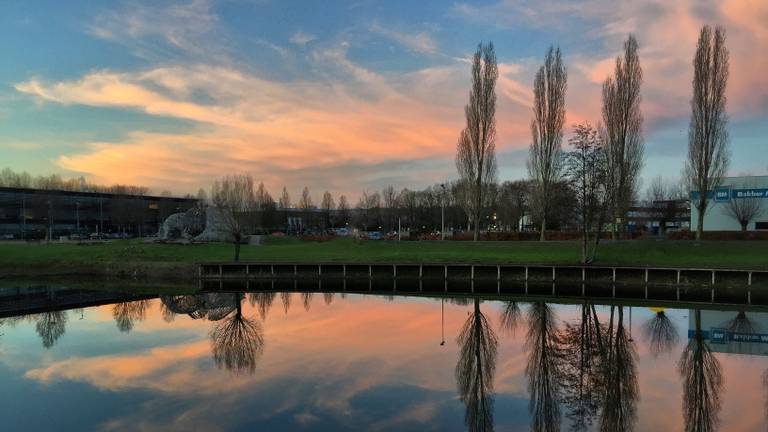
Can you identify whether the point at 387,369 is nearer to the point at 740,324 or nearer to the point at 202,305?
the point at 740,324

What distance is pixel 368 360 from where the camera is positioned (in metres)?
14.4

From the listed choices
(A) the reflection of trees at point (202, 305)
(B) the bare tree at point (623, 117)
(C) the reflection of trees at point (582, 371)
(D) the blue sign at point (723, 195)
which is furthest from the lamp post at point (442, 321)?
(D) the blue sign at point (723, 195)

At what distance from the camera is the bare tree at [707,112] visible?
41.0m

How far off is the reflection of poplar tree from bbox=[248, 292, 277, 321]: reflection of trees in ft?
16.6

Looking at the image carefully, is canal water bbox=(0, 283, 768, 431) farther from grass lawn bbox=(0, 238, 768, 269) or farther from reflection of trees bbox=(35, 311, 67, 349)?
grass lawn bbox=(0, 238, 768, 269)

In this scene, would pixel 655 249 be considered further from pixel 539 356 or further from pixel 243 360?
pixel 243 360

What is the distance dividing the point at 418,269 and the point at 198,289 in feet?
49.9

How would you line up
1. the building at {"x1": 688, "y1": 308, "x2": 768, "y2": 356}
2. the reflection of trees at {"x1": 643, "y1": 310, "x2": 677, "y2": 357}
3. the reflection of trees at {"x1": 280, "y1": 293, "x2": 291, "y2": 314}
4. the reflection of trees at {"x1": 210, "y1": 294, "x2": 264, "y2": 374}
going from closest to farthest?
1. the reflection of trees at {"x1": 210, "y1": 294, "x2": 264, "y2": 374}
2. the reflection of trees at {"x1": 643, "y1": 310, "x2": 677, "y2": 357}
3. the building at {"x1": 688, "y1": 308, "x2": 768, "y2": 356}
4. the reflection of trees at {"x1": 280, "y1": 293, "x2": 291, "y2": 314}

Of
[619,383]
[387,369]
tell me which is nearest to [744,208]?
[619,383]

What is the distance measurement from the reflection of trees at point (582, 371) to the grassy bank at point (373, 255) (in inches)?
696

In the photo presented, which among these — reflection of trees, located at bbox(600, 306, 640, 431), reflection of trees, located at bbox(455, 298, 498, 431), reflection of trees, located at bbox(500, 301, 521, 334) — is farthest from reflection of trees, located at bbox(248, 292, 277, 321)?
reflection of trees, located at bbox(600, 306, 640, 431)

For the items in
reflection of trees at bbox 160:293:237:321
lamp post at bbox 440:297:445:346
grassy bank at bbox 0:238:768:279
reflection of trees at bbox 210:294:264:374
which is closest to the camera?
reflection of trees at bbox 210:294:264:374

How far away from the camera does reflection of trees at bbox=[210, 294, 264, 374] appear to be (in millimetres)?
13970

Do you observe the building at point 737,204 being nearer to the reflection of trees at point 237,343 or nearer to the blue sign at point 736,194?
the blue sign at point 736,194
